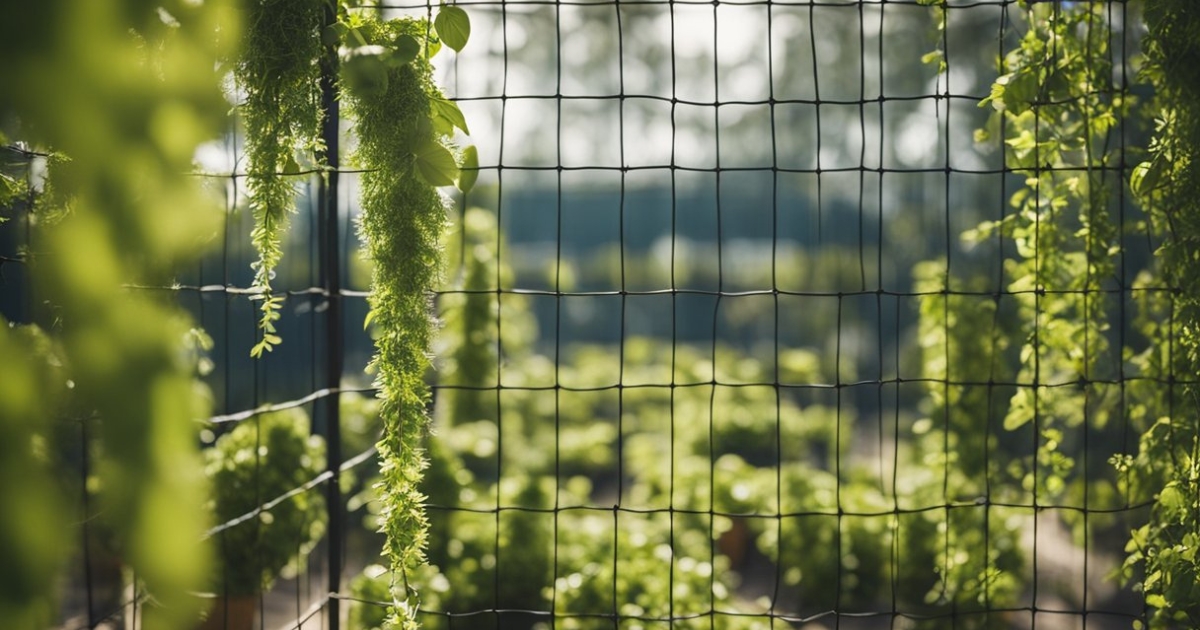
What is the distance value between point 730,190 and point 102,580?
4970 millimetres

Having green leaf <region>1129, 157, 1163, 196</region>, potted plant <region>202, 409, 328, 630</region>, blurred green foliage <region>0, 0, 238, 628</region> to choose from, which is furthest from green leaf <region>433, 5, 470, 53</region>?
green leaf <region>1129, 157, 1163, 196</region>

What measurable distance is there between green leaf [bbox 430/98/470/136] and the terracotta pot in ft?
4.01

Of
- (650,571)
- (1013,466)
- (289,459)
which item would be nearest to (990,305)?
(1013,466)

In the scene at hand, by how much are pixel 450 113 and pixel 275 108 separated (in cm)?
24

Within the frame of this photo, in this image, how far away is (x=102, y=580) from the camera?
230cm

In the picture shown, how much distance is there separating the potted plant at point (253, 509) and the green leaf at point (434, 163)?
0.82 metres

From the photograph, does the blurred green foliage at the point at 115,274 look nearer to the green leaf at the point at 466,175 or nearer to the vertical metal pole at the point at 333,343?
the green leaf at the point at 466,175

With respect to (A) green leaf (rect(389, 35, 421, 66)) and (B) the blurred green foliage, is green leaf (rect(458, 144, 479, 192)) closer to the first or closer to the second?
(A) green leaf (rect(389, 35, 421, 66))

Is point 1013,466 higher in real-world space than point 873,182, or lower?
lower

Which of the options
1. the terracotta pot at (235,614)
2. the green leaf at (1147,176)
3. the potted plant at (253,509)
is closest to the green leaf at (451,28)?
the potted plant at (253,509)

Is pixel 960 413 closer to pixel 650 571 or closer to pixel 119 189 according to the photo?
pixel 650 571

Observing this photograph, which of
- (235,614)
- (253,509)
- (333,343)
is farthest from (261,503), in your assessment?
(333,343)

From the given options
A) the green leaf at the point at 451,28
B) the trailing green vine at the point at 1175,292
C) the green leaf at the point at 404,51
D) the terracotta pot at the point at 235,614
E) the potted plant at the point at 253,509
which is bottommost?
the terracotta pot at the point at 235,614

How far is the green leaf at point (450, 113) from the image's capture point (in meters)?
1.24
